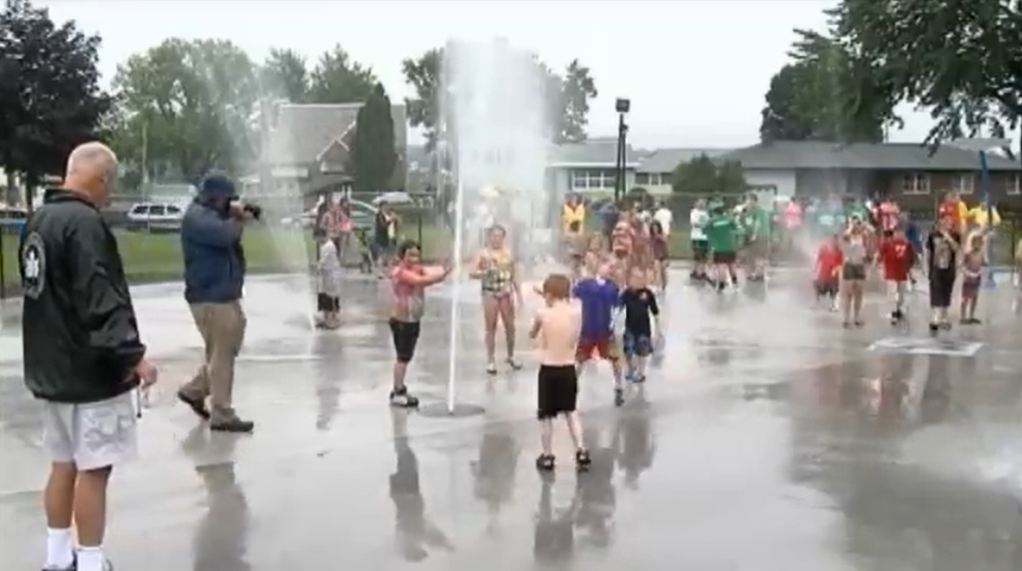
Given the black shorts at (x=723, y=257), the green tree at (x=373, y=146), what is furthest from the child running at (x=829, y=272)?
the green tree at (x=373, y=146)

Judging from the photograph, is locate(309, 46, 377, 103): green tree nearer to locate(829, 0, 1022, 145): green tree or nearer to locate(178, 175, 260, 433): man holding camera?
locate(829, 0, 1022, 145): green tree

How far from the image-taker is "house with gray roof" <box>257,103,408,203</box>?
261ft

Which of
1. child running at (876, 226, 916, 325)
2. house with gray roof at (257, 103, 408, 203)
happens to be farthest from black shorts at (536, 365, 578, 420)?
house with gray roof at (257, 103, 408, 203)

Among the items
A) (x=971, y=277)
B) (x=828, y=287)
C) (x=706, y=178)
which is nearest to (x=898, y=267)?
(x=971, y=277)

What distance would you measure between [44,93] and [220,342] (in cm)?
2485

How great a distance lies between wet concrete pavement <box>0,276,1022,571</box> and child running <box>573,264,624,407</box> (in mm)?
410

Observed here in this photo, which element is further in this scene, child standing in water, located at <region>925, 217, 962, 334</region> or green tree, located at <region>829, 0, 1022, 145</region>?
green tree, located at <region>829, 0, 1022, 145</region>

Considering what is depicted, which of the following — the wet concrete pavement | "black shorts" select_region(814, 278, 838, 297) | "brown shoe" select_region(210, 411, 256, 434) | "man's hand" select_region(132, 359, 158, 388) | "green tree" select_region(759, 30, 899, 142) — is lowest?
the wet concrete pavement

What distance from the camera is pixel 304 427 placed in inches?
415

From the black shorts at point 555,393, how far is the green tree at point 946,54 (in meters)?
37.0

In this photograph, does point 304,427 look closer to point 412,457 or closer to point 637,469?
point 412,457

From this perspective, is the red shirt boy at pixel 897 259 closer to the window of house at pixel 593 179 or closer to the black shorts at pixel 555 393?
the black shorts at pixel 555 393

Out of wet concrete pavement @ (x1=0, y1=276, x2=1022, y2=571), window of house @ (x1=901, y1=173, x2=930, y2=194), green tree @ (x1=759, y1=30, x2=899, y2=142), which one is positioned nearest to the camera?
wet concrete pavement @ (x1=0, y1=276, x2=1022, y2=571)

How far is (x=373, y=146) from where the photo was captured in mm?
75875
